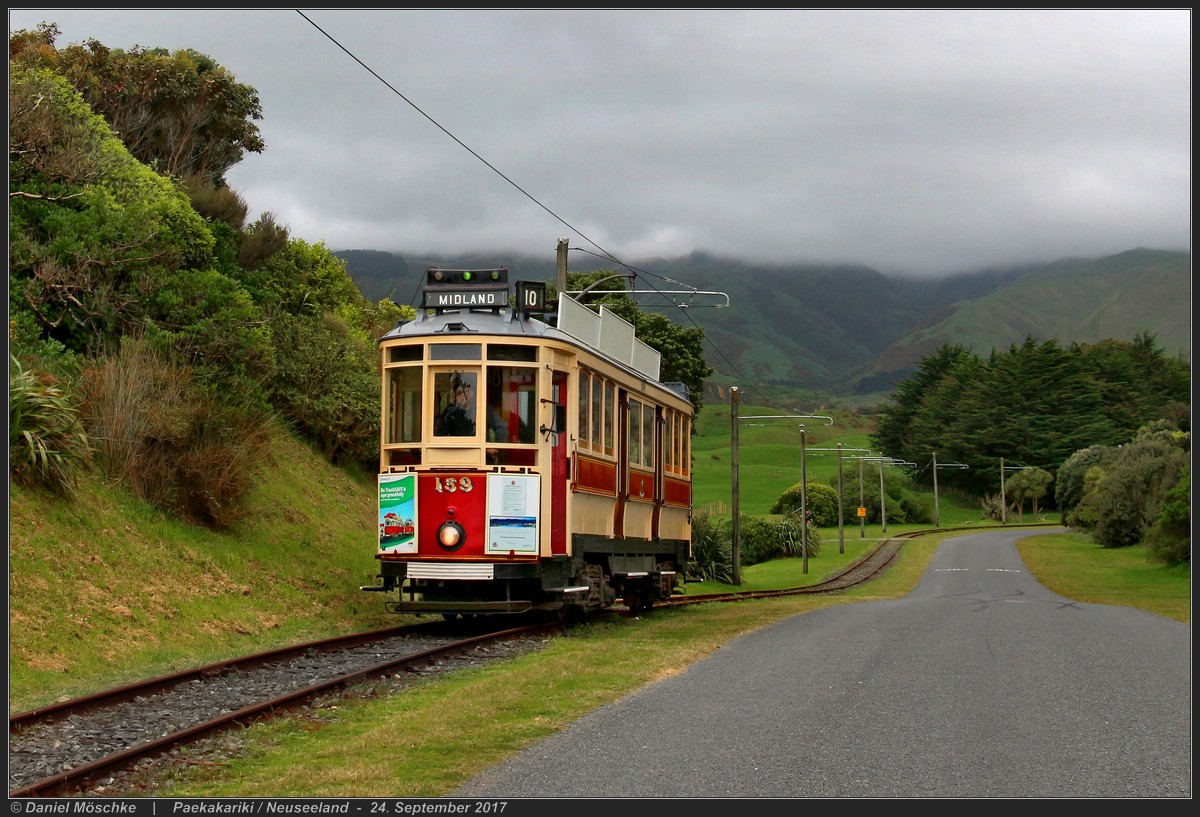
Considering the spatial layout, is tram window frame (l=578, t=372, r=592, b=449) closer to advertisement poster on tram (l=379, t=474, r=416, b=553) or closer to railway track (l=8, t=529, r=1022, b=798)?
advertisement poster on tram (l=379, t=474, r=416, b=553)

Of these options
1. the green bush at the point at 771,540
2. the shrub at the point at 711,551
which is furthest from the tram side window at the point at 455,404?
the green bush at the point at 771,540

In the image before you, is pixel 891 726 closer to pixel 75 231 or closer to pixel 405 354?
pixel 405 354

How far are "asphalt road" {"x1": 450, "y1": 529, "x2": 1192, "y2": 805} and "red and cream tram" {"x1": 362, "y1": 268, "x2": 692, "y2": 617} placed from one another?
8.88ft

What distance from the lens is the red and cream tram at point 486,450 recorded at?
16.3 meters

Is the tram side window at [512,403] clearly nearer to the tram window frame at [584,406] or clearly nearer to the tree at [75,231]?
the tram window frame at [584,406]

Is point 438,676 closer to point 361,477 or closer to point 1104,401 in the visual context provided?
point 361,477

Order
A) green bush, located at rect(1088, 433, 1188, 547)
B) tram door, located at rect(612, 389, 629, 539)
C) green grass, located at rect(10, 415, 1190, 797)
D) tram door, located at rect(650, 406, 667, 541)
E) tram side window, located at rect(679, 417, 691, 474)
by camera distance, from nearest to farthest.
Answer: green grass, located at rect(10, 415, 1190, 797), tram door, located at rect(612, 389, 629, 539), tram door, located at rect(650, 406, 667, 541), tram side window, located at rect(679, 417, 691, 474), green bush, located at rect(1088, 433, 1188, 547)

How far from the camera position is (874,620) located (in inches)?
800

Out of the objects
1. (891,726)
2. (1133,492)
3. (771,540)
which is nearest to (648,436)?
(891,726)

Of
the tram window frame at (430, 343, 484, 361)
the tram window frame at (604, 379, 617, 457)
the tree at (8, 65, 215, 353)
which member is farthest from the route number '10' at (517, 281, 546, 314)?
the tree at (8, 65, 215, 353)

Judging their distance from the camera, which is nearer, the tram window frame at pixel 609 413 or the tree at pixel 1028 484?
the tram window frame at pixel 609 413

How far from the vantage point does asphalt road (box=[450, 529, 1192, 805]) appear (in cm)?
798

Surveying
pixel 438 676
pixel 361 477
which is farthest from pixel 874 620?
pixel 361 477

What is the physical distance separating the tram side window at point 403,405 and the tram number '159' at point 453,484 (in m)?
0.63
